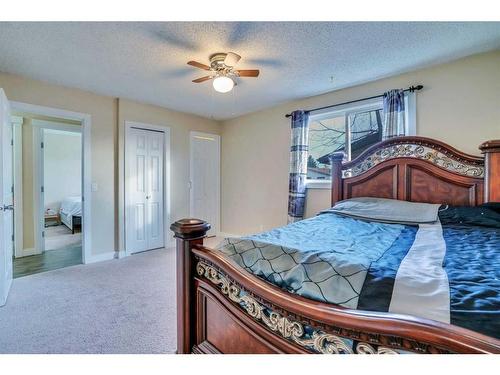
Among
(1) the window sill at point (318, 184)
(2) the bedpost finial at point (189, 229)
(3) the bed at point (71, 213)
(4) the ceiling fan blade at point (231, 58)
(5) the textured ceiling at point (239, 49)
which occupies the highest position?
(5) the textured ceiling at point (239, 49)

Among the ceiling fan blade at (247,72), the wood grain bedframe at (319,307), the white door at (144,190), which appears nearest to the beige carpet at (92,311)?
the wood grain bedframe at (319,307)

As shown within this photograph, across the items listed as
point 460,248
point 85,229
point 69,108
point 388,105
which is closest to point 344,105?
point 388,105

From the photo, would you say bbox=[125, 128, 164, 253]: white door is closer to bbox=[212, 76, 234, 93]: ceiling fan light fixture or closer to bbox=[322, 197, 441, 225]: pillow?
bbox=[212, 76, 234, 93]: ceiling fan light fixture

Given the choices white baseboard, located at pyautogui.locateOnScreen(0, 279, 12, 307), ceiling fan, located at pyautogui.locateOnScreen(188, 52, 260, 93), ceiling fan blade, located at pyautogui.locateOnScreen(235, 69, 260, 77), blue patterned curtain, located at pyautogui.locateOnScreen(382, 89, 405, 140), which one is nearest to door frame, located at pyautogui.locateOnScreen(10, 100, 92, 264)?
white baseboard, located at pyautogui.locateOnScreen(0, 279, 12, 307)

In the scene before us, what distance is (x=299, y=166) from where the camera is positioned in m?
3.79

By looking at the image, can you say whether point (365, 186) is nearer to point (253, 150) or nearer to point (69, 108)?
point (253, 150)

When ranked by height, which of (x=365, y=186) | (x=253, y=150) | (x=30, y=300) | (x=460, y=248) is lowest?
(x=30, y=300)

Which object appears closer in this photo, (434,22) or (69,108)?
(434,22)

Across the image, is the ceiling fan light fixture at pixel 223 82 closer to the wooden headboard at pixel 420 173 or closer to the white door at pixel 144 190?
the wooden headboard at pixel 420 173

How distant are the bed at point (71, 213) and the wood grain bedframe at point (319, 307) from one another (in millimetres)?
5617

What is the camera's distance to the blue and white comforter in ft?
2.44

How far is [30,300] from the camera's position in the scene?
2463 millimetres

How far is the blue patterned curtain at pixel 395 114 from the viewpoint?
2.88 meters

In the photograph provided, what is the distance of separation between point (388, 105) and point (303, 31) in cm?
147
